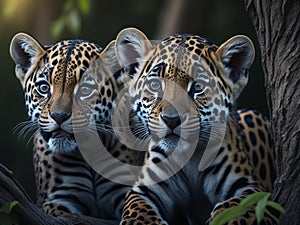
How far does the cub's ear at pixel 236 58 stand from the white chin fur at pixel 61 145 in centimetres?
127

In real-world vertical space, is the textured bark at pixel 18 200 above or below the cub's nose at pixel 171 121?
below

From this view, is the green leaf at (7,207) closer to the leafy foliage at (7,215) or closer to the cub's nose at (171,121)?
the leafy foliage at (7,215)

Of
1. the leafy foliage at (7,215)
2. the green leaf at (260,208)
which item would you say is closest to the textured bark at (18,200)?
the leafy foliage at (7,215)

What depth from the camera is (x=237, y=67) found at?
5867 millimetres

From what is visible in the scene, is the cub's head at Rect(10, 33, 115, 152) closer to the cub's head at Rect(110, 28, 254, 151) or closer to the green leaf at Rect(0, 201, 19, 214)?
the cub's head at Rect(110, 28, 254, 151)

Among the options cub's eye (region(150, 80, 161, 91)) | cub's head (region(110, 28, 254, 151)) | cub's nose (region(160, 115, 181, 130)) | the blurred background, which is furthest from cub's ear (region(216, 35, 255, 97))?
the blurred background

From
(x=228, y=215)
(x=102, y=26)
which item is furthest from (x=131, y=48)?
(x=102, y=26)

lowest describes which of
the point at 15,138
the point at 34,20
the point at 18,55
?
the point at 15,138

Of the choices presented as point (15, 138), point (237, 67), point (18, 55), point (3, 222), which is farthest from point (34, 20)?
point (3, 222)

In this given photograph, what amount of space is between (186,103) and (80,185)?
1321 millimetres

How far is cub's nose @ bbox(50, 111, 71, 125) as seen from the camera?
5777 millimetres

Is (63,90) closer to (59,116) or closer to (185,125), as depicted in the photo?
(59,116)

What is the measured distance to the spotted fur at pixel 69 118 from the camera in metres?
5.92

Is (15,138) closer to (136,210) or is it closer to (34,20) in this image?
(34,20)
